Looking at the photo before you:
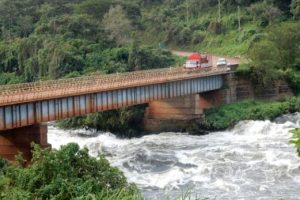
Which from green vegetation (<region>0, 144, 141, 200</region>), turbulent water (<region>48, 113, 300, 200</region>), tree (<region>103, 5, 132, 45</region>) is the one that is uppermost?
tree (<region>103, 5, 132, 45</region>)

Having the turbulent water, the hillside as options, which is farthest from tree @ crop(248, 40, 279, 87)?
the hillside

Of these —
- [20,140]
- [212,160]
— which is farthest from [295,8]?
[20,140]

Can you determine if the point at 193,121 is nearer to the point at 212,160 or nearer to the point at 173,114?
the point at 173,114

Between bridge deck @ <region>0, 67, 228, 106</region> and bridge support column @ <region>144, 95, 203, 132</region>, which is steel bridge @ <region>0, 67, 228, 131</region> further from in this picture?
bridge support column @ <region>144, 95, 203, 132</region>

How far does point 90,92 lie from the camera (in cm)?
4391

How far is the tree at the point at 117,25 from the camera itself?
3257 inches

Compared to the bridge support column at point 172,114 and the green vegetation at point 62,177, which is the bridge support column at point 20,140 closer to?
the green vegetation at point 62,177

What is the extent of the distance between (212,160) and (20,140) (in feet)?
43.5

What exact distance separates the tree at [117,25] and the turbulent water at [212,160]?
Answer: 25.8 meters

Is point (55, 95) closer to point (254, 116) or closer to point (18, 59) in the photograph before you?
point (254, 116)

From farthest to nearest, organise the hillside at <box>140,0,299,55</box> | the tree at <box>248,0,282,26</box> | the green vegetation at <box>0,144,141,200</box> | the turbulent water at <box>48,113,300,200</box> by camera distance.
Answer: the hillside at <box>140,0,299,55</box>, the tree at <box>248,0,282,26</box>, the turbulent water at <box>48,113,300,200</box>, the green vegetation at <box>0,144,141,200</box>

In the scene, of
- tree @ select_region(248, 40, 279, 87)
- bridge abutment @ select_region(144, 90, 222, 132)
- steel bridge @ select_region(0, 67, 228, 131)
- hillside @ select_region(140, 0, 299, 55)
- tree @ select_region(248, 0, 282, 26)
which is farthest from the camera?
hillside @ select_region(140, 0, 299, 55)

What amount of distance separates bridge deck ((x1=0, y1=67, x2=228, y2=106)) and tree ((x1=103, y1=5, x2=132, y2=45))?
2453 cm

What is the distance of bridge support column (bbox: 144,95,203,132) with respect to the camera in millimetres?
58125
